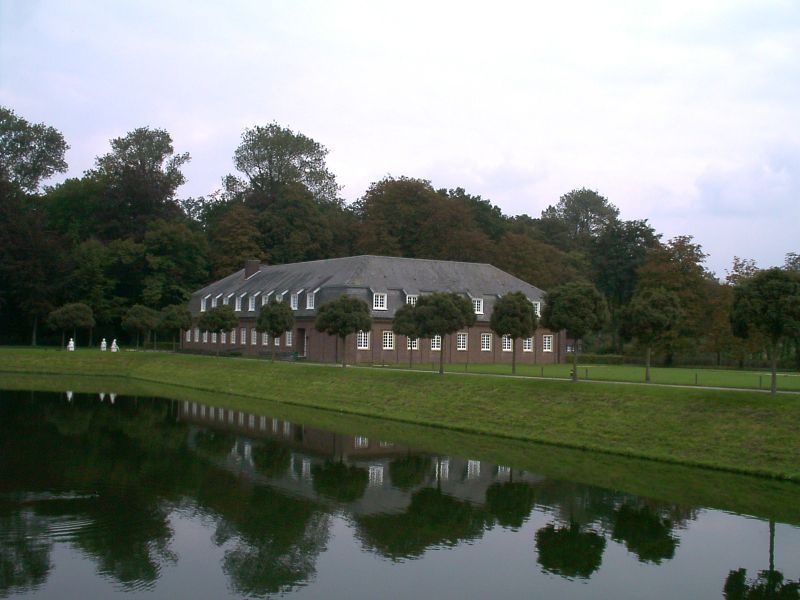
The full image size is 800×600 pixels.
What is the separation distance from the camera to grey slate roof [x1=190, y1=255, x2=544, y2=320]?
5609 cm

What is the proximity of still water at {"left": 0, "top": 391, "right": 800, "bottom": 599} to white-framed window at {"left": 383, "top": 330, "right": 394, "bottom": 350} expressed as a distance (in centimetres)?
2929

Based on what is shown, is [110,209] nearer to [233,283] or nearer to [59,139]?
[59,139]

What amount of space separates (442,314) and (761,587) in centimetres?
2625

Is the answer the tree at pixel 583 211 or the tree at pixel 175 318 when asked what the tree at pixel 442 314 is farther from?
the tree at pixel 583 211

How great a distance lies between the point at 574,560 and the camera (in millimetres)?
14641

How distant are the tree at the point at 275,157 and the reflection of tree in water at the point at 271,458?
6437cm

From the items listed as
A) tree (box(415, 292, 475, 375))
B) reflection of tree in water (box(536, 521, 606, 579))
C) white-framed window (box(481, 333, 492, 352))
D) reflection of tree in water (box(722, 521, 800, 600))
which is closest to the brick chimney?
white-framed window (box(481, 333, 492, 352))

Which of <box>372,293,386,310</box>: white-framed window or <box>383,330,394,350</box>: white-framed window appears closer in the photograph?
<box>383,330,394,350</box>: white-framed window

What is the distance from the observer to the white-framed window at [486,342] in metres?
58.5

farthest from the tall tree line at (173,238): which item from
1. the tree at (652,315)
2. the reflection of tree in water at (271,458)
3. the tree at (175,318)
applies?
the reflection of tree in water at (271,458)

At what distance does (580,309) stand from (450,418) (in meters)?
6.78

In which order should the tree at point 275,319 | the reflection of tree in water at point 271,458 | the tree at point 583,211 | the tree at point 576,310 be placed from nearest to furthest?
1. the reflection of tree in water at point 271,458
2. the tree at point 576,310
3. the tree at point 275,319
4. the tree at point 583,211

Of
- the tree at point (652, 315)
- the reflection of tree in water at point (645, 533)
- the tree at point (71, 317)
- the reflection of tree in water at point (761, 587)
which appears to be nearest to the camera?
the reflection of tree in water at point (761, 587)

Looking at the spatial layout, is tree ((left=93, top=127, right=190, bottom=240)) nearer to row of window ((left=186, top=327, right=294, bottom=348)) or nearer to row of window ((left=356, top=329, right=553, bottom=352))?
row of window ((left=186, top=327, right=294, bottom=348))
